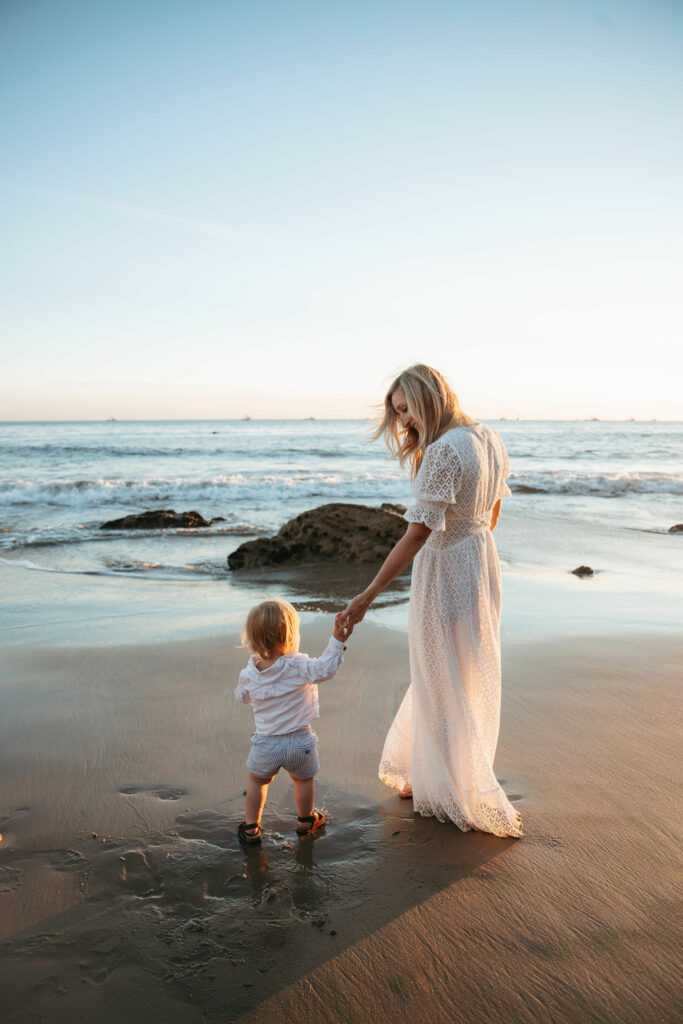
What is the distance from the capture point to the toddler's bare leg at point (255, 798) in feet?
9.61

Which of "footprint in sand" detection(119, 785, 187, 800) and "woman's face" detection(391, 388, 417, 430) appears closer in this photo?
"woman's face" detection(391, 388, 417, 430)

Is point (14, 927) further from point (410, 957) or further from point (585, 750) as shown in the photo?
point (585, 750)

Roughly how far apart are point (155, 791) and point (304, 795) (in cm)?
80

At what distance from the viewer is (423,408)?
286 centimetres

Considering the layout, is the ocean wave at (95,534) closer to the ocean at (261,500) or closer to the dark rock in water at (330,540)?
the ocean at (261,500)

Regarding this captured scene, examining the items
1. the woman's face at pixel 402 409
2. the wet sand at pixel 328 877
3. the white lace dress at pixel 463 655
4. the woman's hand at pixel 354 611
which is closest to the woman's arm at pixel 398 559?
the woman's hand at pixel 354 611

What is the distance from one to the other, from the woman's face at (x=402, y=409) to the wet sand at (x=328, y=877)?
180 centimetres

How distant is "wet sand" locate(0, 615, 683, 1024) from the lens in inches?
82.7

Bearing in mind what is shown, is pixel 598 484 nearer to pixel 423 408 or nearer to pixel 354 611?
pixel 423 408

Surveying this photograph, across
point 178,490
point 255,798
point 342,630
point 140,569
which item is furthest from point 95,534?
point 342,630

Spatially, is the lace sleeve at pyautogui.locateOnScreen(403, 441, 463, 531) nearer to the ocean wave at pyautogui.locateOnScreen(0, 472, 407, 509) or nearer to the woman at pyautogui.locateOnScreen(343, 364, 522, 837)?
the woman at pyautogui.locateOnScreen(343, 364, 522, 837)

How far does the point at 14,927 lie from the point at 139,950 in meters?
0.48

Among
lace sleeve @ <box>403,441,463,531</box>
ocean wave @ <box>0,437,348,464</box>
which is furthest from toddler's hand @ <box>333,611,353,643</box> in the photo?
ocean wave @ <box>0,437,348,464</box>

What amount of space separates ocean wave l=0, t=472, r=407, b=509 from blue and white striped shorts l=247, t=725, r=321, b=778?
15.4 m
